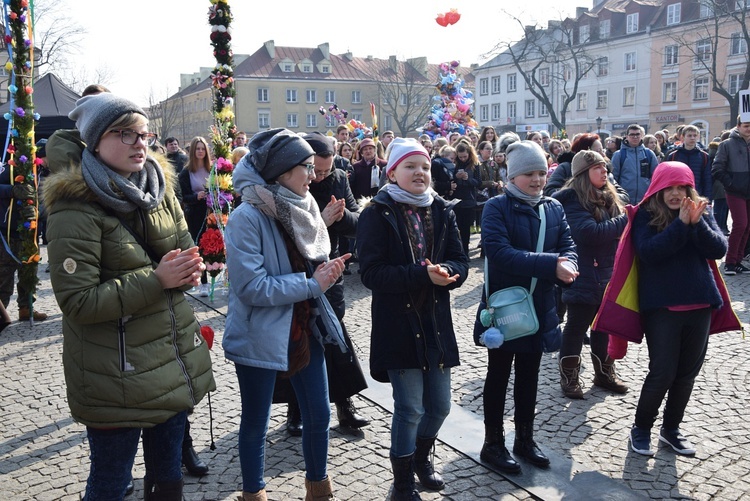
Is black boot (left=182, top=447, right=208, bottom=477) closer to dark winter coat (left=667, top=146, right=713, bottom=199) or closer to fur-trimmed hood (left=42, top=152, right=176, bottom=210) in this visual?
fur-trimmed hood (left=42, top=152, right=176, bottom=210)

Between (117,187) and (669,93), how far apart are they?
5400 centimetres

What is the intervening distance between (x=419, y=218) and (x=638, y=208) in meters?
1.58

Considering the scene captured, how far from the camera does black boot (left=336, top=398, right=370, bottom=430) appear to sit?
14.8ft

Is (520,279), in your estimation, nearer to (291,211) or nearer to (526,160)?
(526,160)

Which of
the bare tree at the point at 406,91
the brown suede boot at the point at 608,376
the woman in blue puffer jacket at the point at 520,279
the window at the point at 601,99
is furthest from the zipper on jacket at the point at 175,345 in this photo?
the bare tree at the point at 406,91

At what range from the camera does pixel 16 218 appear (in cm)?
775

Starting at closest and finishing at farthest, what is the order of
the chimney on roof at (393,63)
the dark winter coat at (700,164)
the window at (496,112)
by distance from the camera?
the dark winter coat at (700,164), the window at (496,112), the chimney on roof at (393,63)

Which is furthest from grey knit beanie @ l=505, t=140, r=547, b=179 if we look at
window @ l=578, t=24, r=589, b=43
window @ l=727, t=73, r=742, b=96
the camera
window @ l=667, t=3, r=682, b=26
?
window @ l=578, t=24, r=589, b=43

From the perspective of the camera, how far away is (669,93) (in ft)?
165

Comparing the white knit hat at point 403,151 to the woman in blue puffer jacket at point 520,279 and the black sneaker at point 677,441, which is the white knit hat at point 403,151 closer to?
the woman in blue puffer jacket at point 520,279

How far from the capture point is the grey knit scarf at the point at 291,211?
313 cm

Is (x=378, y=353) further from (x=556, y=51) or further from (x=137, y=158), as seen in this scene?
(x=556, y=51)

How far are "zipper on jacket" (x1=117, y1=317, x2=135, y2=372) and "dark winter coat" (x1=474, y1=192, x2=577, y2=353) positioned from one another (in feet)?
6.88

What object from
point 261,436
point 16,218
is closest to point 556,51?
point 16,218
